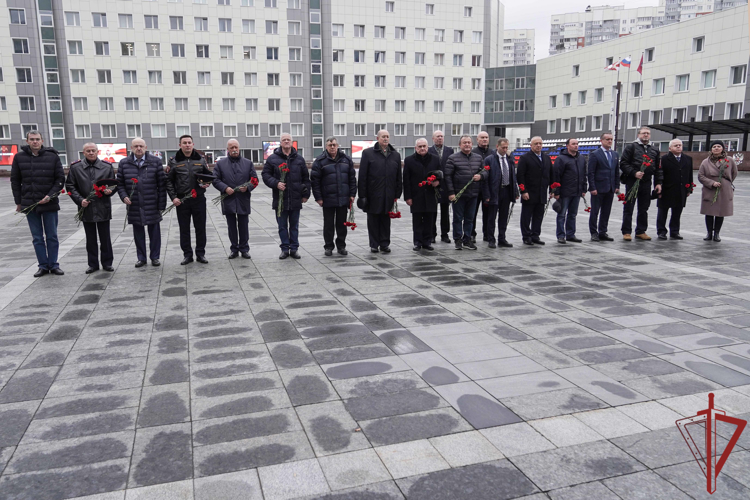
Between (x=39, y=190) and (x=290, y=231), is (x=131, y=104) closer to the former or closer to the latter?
(x=39, y=190)

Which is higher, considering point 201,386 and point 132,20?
point 132,20

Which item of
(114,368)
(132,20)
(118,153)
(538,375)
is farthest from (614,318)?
(132,20)

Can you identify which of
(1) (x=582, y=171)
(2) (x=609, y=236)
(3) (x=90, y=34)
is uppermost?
(3) (x=90, y=34)

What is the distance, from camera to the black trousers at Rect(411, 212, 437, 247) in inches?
405

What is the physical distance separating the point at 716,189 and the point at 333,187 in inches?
280

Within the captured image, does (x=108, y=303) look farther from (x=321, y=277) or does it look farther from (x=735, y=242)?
(x=735, y=242)

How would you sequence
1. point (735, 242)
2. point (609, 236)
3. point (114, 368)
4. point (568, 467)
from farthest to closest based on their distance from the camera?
point (609, 236), point (735, 242), point (114, 368), point (568, 467)

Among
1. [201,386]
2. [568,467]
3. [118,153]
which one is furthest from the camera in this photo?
[118,153]

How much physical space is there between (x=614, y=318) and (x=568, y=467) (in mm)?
3153

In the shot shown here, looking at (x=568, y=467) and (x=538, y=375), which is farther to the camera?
(x=538, y=375)

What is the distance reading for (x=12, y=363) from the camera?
481 cm

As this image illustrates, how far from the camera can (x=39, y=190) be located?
8211mm

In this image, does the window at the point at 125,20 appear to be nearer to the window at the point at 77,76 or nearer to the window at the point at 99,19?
the window at the point at 99,19

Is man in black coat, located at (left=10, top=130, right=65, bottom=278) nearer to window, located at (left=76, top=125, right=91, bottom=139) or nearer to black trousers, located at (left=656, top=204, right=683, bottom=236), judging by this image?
black trousers, located at (left=656, top=204, right=683, bottom=236)
